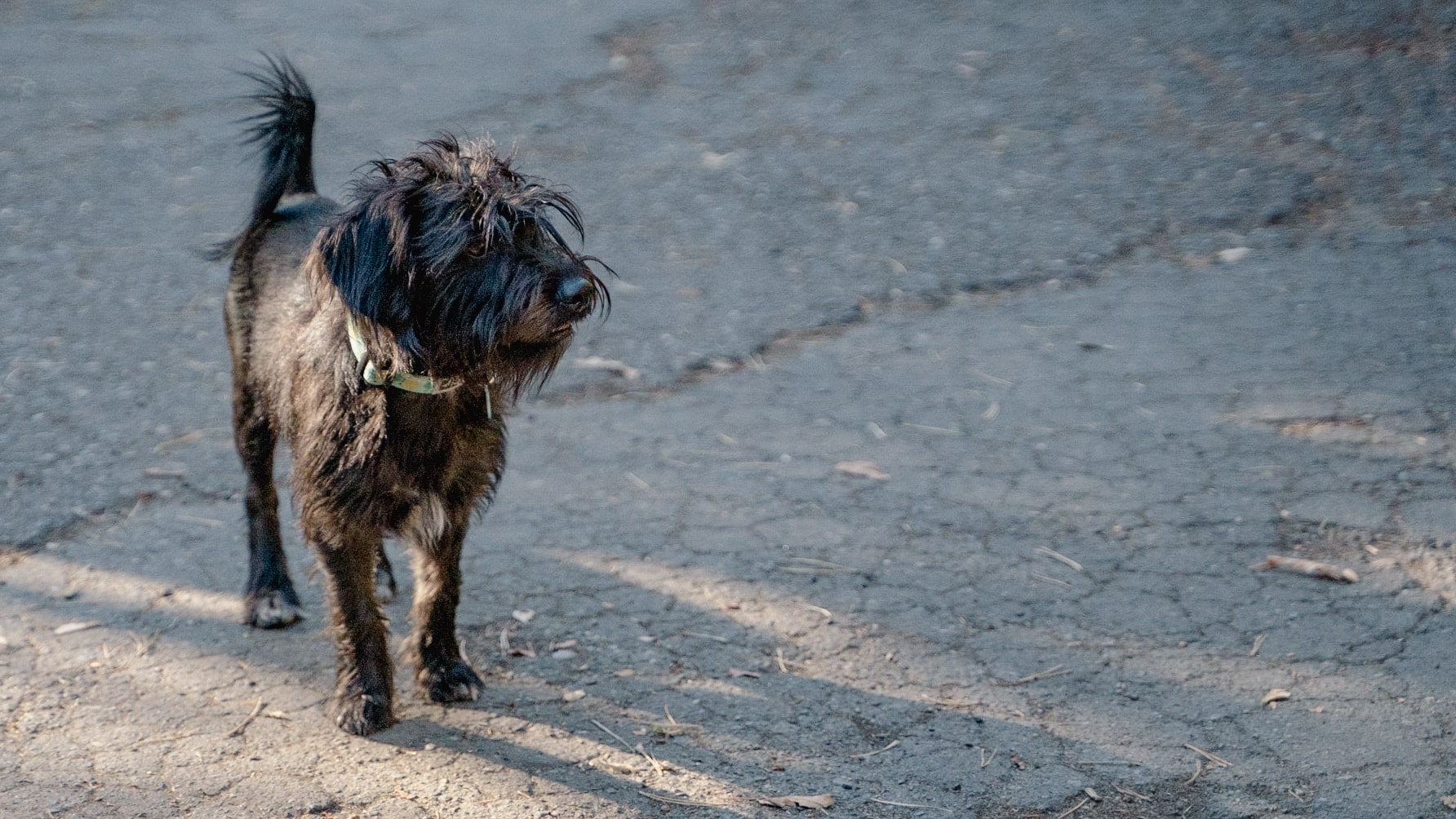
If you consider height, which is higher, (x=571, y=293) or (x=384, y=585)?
(x=571, y=293)

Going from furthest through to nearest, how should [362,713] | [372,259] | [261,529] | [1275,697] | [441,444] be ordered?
[261,529] < [1275,697] < [362,713] < [441,444] < [372,259]

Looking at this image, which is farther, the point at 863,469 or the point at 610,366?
the point at 610,366

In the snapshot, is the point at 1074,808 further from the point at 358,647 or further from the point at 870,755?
the point at 358,647

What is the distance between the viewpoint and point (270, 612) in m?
4.10

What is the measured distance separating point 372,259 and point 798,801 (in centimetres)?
178

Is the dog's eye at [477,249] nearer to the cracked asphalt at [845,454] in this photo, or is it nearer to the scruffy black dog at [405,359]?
the scruffy black dog at [405,359]

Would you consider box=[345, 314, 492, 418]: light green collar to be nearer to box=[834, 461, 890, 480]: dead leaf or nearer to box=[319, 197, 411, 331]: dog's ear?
box=[319, 197, 411, 331]: dog's ear

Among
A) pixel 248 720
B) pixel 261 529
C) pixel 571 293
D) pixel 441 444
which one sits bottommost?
pixel 248 720

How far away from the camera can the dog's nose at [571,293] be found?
318cm

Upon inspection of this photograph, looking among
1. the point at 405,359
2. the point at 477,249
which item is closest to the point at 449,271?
the point at 477,249

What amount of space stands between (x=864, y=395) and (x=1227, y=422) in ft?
5.02

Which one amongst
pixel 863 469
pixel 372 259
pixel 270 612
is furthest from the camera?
pixel 863 469

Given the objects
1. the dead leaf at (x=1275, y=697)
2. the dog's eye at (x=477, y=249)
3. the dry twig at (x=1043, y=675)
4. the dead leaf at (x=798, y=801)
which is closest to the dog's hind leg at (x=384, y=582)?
the dog's eye at (x=477, y=249)

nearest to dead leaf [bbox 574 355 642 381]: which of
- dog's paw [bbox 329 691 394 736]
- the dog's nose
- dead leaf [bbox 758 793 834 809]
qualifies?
dog's paw [bbox 329 691 394 736]
